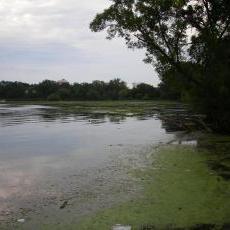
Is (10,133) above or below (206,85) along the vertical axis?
below

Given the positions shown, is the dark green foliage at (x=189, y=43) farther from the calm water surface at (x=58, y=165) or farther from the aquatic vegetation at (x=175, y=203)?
the aquatic vegetation at (x=175, y=203)

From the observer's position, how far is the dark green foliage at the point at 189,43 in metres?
19.1

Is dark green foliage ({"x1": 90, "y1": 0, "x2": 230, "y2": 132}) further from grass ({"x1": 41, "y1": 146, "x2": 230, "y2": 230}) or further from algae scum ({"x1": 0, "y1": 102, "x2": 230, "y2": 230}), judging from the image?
grass ({"x1": 41, "y1": 146, "x2": 230, "y2": 230})

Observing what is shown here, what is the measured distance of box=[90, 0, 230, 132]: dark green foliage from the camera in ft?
62.6

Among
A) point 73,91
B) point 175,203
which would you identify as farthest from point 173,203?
point 73,91

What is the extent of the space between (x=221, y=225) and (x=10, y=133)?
17.3 m

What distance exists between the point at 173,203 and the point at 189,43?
14.3 meters

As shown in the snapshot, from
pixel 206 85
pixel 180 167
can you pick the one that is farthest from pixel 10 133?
pixel 180 167

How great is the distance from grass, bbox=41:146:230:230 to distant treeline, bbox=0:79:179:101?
93.5 m

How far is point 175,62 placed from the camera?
2127cm

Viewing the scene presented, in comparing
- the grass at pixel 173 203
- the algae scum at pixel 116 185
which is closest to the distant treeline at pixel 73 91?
the algae scum at pixel 116 185

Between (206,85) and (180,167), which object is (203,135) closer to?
(206,85)

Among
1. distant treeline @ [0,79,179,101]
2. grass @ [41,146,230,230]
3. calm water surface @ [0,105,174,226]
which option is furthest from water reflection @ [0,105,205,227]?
distant treeline @ [0,79,179,101]

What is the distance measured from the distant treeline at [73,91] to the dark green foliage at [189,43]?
269ft
